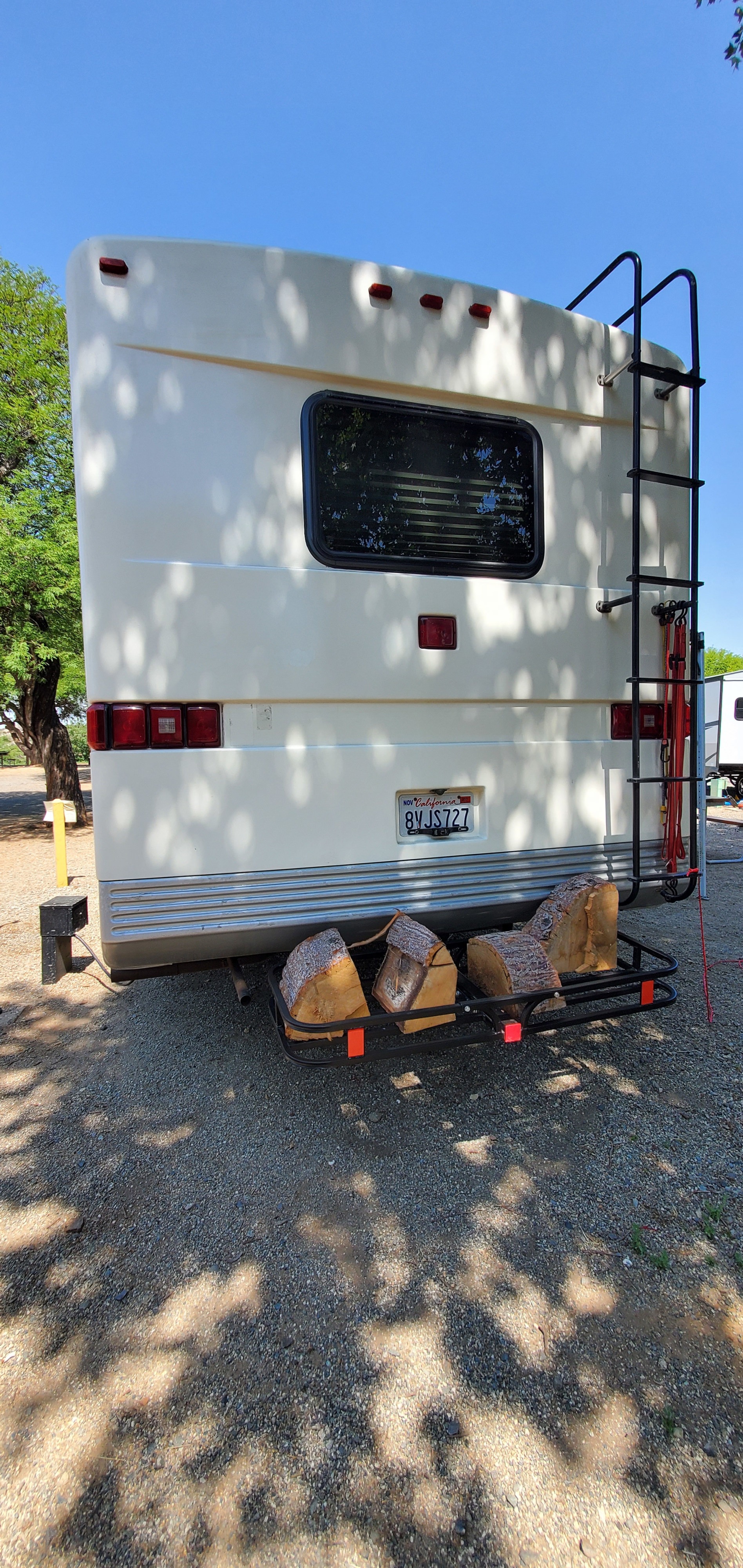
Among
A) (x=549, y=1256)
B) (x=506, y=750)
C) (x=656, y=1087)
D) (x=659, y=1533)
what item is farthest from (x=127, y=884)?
(x=656, y=1087)

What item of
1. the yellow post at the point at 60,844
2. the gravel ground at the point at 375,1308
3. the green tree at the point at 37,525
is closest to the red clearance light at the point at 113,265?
the gravel ground at the point at 375,1308

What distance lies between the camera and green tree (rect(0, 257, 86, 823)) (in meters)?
7.98

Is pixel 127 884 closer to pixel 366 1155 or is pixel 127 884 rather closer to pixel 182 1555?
pixel 366 1155

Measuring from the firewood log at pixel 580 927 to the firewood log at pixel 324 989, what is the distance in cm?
79

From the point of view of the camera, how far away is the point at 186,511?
7.59 ft

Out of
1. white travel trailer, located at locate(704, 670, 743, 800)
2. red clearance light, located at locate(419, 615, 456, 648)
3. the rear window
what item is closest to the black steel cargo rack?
red clearance light, located at locate(419, 615, 456, 648)

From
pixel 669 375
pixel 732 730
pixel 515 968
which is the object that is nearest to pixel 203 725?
pixel 515 968

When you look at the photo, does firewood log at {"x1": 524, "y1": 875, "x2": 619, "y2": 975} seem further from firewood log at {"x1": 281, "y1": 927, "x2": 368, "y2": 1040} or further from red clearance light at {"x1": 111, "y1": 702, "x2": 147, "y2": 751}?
red clearance light at {"x1": 111, "y1": 702, "x2": 147, "y2": 751}

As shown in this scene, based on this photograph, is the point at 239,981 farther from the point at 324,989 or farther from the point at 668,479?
the point at 668,479

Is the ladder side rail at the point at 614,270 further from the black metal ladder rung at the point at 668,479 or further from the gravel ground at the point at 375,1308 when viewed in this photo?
the gravel ground at the point at 375,1308

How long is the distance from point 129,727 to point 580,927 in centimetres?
186

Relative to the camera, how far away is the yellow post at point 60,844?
6.32 metres

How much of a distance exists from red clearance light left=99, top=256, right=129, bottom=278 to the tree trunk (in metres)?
7.97

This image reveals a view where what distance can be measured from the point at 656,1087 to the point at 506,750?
5.32ft
